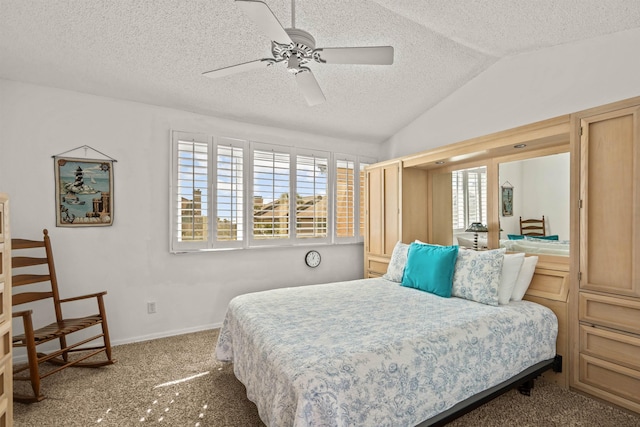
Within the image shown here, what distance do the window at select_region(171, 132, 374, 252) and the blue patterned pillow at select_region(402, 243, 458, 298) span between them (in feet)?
5.07

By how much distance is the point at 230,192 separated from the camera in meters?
3.59

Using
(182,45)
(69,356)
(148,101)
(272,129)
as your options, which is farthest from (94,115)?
(69,356)

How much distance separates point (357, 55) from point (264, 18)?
2.08 feet

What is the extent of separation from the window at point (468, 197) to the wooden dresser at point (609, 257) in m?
1.04

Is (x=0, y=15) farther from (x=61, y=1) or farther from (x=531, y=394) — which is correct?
(x=531, y=394)

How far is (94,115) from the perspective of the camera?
301cm

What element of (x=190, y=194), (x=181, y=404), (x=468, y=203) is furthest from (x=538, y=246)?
(x=190, y=194)

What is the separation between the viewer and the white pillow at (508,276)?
96.7 inches

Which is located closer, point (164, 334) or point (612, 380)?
point (612, 380)

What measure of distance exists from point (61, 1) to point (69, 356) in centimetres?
292

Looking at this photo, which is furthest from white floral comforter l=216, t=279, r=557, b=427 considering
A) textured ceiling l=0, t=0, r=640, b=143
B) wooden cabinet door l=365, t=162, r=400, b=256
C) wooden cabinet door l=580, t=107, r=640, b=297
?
textured ceiling l=0, t=0, r=640, b=143

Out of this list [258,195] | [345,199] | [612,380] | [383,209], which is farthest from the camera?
[345,199]

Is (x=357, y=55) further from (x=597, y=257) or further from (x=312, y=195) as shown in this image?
(x=312, y=195)

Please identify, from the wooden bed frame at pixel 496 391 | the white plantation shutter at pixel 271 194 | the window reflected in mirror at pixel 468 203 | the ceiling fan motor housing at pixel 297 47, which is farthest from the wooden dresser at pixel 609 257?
the white plantation shutter at pixel 271 194
